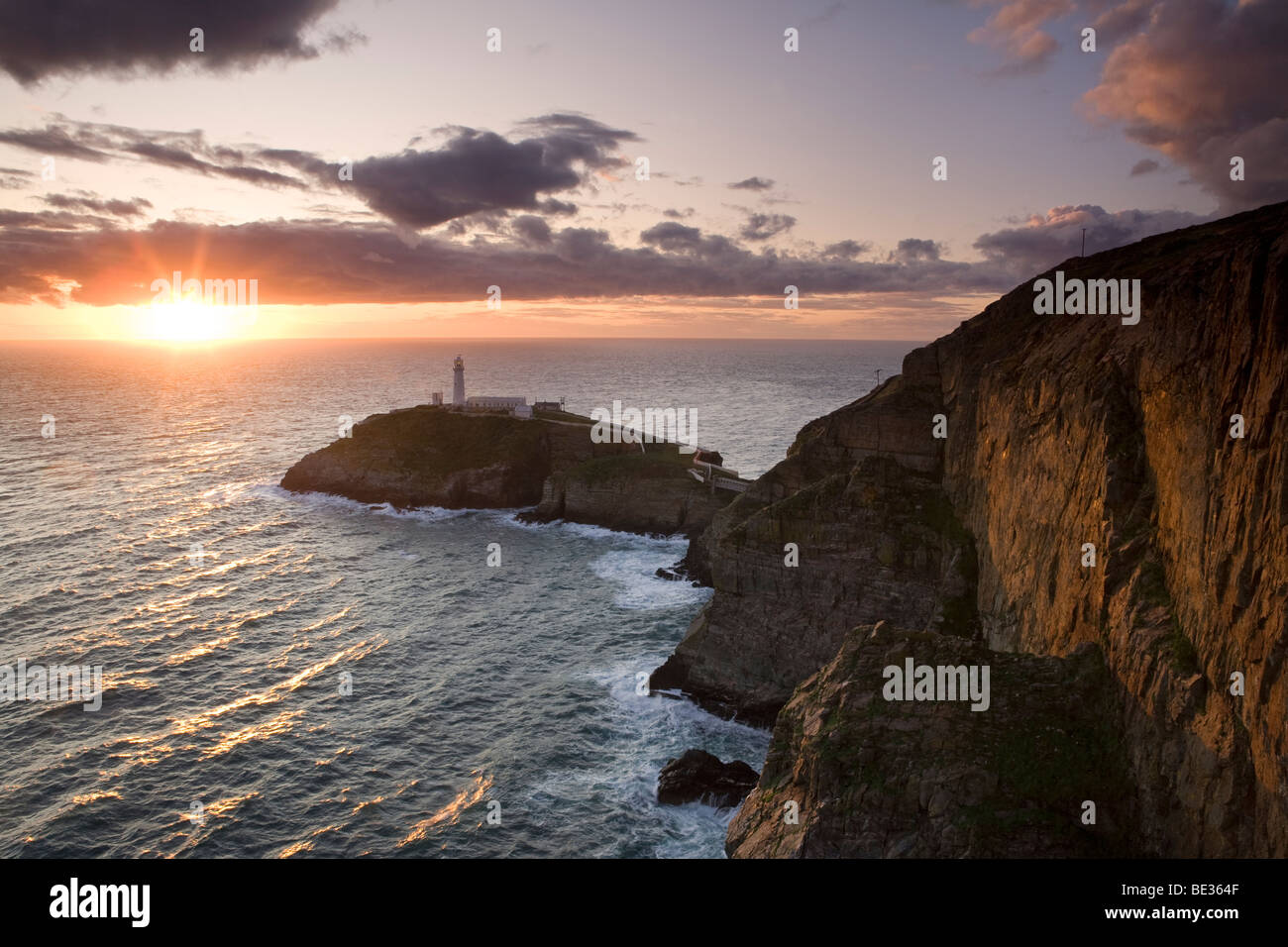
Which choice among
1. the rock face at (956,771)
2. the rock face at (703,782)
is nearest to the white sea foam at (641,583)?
the rock face at (703,782)

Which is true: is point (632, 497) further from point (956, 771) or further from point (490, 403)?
point (956, 771)

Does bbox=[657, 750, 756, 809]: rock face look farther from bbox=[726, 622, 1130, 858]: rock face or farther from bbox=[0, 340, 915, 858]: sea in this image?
bbox=[726, 622, 1130, 858]: rock face

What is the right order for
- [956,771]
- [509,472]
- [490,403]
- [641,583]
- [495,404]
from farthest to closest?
[490,403] → [495,404] → [509,472] → [641,583] → [956,771]

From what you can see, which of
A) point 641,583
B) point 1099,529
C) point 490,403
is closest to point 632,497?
point 641,583

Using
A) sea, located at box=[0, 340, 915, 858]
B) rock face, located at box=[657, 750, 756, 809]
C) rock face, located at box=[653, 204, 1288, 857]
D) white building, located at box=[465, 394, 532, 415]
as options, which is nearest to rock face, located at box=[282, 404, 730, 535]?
sea, located at box=[0, 340, 915, 858]

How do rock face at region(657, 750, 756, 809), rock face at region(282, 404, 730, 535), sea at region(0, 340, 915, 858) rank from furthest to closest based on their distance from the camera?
rock face at region(282, 404, 730, 535)
rock face at region(657, 750, 756, 809)
sea at region(0, 340, 915, 858)
